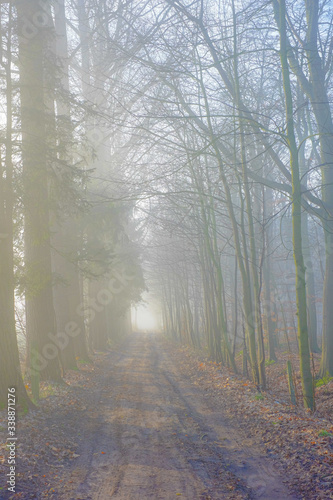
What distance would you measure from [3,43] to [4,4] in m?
1.30

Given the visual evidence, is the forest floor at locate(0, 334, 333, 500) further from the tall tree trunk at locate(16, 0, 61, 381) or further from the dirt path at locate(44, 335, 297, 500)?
the tall tree trunk at locate(16, 0, 61, 381)

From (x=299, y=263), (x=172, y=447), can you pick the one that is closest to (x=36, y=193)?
(x=299, y=263)

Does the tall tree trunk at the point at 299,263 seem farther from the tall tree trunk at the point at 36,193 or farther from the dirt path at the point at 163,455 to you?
the tall tree trunk at the point at 36,193

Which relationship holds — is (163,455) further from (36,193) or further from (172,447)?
(36,193)

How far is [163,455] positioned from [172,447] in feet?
1.38

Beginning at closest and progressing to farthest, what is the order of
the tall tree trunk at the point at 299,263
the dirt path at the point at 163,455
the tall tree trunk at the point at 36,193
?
the dirt path at the point at 163,455, the tall tree trunk at the point at 299,263, the tall tree trunk at the point at 36,193

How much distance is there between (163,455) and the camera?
250 inches

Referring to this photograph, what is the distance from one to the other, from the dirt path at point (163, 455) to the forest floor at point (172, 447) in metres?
0.01

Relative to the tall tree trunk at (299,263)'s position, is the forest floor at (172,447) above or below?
below

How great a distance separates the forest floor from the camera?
16.7 feet

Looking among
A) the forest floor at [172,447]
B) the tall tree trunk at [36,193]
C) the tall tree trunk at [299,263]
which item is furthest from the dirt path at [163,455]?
the tall tree trunk at [36,193]

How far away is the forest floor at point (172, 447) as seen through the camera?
510cm

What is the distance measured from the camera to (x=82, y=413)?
938 cm

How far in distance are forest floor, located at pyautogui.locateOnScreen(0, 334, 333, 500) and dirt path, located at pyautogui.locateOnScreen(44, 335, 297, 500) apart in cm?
1
